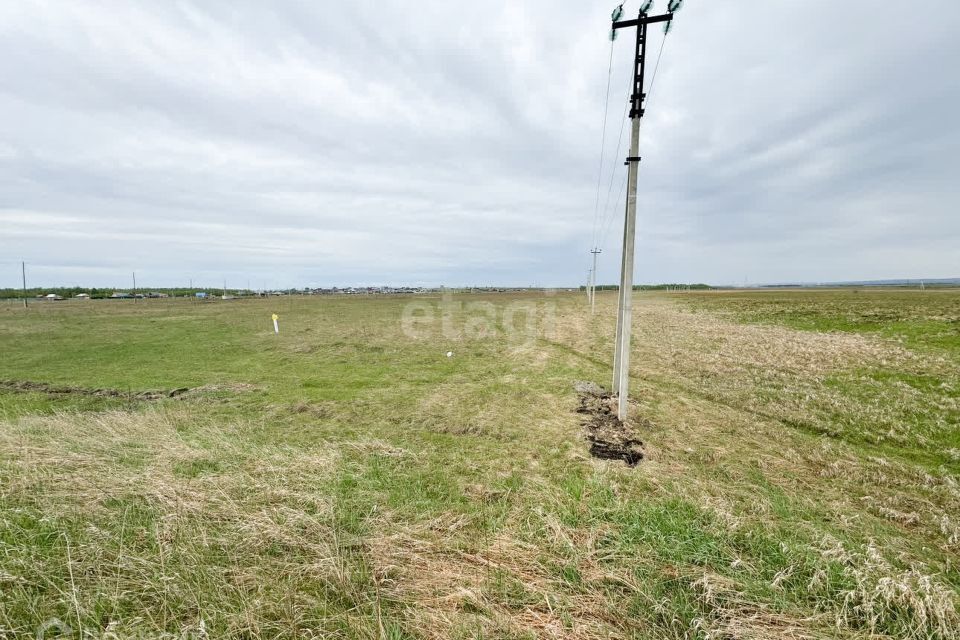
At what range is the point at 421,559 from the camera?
141 inches

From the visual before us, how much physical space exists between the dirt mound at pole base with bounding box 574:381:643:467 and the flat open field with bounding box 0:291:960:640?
0.23 meters

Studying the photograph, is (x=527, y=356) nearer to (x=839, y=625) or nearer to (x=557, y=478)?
(x=557, y=478)

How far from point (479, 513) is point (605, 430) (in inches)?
169

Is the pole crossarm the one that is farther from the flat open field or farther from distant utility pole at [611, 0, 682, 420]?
the flat open field

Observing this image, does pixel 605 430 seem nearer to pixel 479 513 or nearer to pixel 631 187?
pixel 479 513

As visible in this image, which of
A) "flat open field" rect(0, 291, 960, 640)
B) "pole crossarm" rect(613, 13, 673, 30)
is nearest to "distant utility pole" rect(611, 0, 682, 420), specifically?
"pole crossarm" rect(613, 13, 673, 30)

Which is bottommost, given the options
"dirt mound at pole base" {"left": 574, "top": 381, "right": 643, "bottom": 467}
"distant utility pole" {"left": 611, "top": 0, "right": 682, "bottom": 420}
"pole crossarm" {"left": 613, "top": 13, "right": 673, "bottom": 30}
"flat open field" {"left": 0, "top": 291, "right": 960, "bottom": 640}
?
"dirt mound at pole base" {"left": 574, "top": 381, "right": 643, "bottom": 467}

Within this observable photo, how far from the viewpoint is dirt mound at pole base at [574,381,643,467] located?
6.71 metres

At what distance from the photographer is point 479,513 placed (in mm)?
4562

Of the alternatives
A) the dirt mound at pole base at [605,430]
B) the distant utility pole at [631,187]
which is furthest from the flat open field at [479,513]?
the distant utility pole at [631,187]

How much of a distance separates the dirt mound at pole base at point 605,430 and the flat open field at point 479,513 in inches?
9.2

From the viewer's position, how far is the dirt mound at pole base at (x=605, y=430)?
6.71 meters

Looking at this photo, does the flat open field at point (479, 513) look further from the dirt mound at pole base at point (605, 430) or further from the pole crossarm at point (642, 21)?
the pole crossarm at point (642, 21)

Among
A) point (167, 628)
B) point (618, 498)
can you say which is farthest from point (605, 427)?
point (167, 628)
